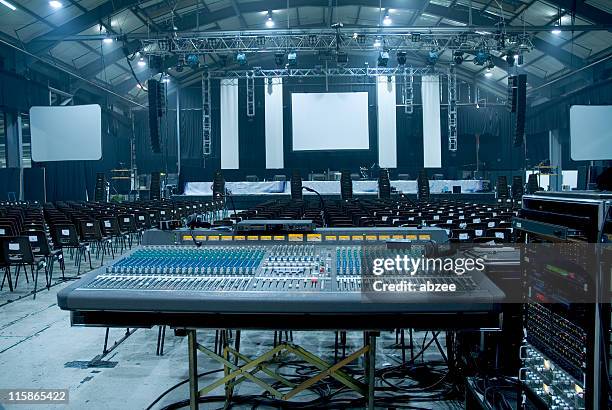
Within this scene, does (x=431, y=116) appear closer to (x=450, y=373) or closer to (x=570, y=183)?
(x=570, y=183)

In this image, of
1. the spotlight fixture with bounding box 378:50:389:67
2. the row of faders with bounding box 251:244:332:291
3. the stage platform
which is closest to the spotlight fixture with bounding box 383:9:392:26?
the spotlight fixture with bounding box 378:50:389:67

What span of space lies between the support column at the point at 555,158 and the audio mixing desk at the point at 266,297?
18312 mm

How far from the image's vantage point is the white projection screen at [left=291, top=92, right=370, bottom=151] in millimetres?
19750

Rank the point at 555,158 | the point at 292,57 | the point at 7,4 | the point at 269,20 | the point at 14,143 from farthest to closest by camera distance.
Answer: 1. the point at 555,158
2. the point at 269,20
3. the point at 292,57
4. the point at 14,143
5. the point at 7,4

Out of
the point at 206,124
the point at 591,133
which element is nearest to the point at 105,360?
the point at 591,133

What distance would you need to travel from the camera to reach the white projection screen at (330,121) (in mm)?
19750

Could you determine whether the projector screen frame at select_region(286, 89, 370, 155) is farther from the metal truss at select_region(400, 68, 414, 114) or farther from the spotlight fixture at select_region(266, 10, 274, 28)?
the spotlight fixture at select_region(266, 10, 274, 28)

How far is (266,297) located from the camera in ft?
5.59

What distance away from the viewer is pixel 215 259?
210cm

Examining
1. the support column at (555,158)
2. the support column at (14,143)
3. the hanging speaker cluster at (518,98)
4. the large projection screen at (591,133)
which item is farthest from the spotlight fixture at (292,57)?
the support column at (555,158)

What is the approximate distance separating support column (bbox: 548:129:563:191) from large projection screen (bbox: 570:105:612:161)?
16.9 ft

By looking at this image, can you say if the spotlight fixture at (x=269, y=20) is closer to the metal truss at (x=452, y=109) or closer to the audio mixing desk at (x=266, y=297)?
the metal truss at (x=452, y=109)

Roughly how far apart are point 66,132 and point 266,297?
14.2 metres

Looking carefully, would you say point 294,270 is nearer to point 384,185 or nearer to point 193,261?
point 193,261
